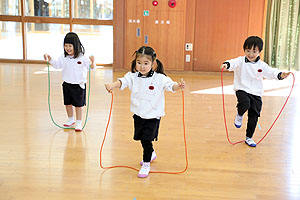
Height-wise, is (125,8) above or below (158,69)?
above

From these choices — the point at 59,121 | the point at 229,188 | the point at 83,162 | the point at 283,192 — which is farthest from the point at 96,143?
the point at 283,192

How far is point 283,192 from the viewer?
8.00 feet

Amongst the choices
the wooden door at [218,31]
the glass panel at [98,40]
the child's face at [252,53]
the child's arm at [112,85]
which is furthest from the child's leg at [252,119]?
the glass panel at [98,40]

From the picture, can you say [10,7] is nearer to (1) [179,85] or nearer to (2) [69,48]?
(2) [69,48]

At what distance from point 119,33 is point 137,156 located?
507 cm

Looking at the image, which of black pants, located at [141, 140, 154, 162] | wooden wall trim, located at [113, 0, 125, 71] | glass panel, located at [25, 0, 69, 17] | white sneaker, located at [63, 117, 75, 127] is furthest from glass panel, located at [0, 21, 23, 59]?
black pants, located at [141, 140, 154, 162]

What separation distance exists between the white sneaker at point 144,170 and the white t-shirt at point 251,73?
3.95 feet

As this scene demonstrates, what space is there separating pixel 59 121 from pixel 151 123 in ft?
5.75

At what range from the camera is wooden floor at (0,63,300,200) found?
2414 mm

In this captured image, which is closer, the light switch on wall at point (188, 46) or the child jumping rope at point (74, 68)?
the child jumping rope at point (74, 68)

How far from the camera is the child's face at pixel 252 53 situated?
311 centimetres

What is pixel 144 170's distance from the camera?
2.66 meters

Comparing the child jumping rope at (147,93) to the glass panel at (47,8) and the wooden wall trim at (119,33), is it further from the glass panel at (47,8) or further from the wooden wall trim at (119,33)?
the glass panel at (47,8)

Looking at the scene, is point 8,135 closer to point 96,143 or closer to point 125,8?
point 96,143
